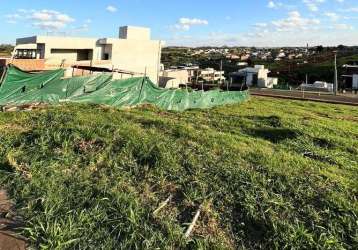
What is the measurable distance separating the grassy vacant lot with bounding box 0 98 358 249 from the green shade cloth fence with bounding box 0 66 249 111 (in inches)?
160

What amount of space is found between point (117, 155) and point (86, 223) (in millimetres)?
2396

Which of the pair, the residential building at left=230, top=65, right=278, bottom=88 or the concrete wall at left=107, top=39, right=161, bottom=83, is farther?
the residential building at left=230, top=65, right=278, bottom=88

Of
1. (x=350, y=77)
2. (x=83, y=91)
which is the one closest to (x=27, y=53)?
(x=83, y=91)

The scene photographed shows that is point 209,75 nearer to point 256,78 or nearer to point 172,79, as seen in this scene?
point 256,78

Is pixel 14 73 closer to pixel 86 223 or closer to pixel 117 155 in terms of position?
pixel 117 155

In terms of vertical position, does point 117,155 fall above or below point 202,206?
above

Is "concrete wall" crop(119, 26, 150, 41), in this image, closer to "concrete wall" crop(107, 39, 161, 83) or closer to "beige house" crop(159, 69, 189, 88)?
"concrete wall" crop(107, 39, 161, 83)

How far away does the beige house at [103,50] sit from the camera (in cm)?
4206

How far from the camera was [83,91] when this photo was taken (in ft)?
50.2

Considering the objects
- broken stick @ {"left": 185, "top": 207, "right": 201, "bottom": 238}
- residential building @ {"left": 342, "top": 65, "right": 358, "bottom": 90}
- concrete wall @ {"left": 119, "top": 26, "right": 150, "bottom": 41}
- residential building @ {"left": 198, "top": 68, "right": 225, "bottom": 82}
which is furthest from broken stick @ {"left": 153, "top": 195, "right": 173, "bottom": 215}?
residential building @ {"left": 342, "top": 65, "right": 358, "bottom": 90}

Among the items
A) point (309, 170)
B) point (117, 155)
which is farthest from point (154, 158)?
point (309, 170)

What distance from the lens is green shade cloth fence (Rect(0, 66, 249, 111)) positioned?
1256cm

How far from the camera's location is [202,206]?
5152mm

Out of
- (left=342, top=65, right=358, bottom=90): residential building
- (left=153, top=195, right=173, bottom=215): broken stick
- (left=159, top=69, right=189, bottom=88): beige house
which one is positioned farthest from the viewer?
(left=342, top=65, right=358, bottom=90): residential building
